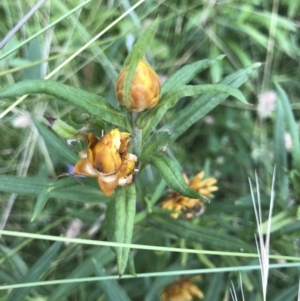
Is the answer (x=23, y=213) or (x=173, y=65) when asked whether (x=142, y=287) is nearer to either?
(x=23, y=213)

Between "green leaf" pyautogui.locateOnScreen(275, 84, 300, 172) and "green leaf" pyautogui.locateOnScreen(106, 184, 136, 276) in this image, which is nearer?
"green leaf" pyautogui.locateOnScreen(106, 184, 136, 276)

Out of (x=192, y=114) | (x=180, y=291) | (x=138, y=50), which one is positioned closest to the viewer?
(x=138, y=50)

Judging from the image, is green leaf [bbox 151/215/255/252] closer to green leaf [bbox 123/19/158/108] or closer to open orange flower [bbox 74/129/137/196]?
open orange flower [bbox 74/129/137/196]

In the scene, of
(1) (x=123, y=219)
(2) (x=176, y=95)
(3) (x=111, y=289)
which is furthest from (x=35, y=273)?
(2) (x=176, y=95)

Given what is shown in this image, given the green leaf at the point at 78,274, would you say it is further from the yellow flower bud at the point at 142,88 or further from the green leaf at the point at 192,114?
the yellow flower bud at the point at 142,88

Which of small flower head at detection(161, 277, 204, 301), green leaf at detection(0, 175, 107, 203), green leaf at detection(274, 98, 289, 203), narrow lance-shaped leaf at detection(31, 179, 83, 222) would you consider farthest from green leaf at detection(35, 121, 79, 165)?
green leaf at detection(274, 98, 289, 203)

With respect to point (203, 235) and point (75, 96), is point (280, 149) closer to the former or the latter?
point (203, 235)

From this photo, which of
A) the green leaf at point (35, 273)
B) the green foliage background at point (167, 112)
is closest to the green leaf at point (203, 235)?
the green foliage background at point (167, 112)
